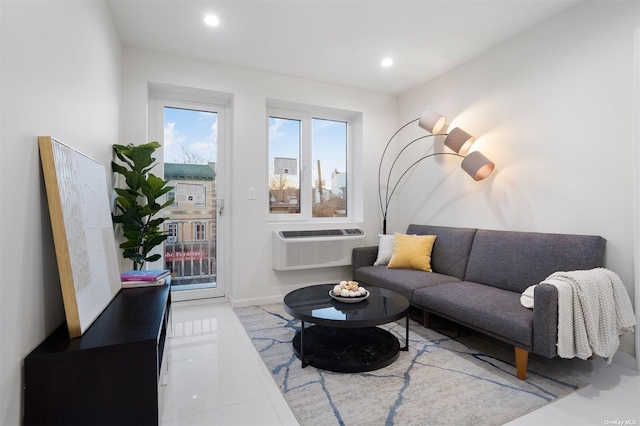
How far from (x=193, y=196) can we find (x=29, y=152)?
238 centimetres

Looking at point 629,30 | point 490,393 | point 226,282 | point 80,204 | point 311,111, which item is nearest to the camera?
point 80,204

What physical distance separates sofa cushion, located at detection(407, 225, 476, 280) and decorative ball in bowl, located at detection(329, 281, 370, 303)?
3.97 ft

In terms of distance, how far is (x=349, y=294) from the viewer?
90.1 inches

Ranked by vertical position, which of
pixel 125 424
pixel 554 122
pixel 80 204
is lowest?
pixel 125 424

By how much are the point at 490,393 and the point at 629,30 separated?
2.56 m

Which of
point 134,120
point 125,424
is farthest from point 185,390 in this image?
point 134,120

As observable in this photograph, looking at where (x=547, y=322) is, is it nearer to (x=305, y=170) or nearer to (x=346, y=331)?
(x=346, y=331)

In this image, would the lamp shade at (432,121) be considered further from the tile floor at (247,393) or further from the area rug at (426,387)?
the tile floor at (247,393)

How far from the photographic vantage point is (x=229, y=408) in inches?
65.5

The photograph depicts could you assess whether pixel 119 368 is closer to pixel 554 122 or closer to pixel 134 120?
pixel 134 120

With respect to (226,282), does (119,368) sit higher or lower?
higher

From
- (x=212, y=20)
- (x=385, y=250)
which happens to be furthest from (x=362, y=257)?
(x=212, y=20)

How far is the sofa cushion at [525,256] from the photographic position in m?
2.21

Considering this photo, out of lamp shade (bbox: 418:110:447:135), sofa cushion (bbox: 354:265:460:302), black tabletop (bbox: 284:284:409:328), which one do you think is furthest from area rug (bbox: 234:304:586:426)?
lamp shade (bbox: 418:110:447:135)
